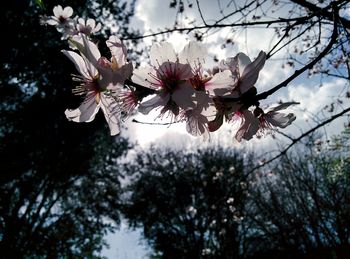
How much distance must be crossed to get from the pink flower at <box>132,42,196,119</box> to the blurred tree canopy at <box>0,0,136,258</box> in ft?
21.5

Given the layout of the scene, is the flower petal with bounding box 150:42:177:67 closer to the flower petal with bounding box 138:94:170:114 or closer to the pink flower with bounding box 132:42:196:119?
the pink flower with bounding box 132:42:196:119

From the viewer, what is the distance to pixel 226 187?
2062 cm

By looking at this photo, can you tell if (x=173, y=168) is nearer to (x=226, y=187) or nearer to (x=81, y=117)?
(x=226, y=187)

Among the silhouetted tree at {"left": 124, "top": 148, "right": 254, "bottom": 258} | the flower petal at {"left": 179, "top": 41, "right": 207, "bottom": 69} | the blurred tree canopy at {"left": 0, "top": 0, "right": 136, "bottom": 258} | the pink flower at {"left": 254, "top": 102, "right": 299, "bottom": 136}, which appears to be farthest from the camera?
the silhouetted tree at {"left": 124, "top": 148, "right": 254, "bottom": 258}

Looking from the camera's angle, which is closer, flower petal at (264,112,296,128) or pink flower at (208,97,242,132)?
pink flower at (208,97,242,132)

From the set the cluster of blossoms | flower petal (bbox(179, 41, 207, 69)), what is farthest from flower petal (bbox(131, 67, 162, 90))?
flower petal (bbox(179, 41, 207, 69))

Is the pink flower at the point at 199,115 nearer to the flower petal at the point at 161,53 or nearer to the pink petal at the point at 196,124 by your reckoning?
the pink petal at the point at 196,124

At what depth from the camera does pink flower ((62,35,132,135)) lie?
33.9 inches

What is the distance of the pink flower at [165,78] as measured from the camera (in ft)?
3.03

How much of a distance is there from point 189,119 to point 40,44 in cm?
853

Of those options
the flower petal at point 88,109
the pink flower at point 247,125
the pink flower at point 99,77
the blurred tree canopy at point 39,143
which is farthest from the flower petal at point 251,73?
the blurred tree canopy at point 39,143

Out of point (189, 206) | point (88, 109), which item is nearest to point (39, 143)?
point (88, 109)

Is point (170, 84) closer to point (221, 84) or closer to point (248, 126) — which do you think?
point (221, 84)

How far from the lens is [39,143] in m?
9.41
